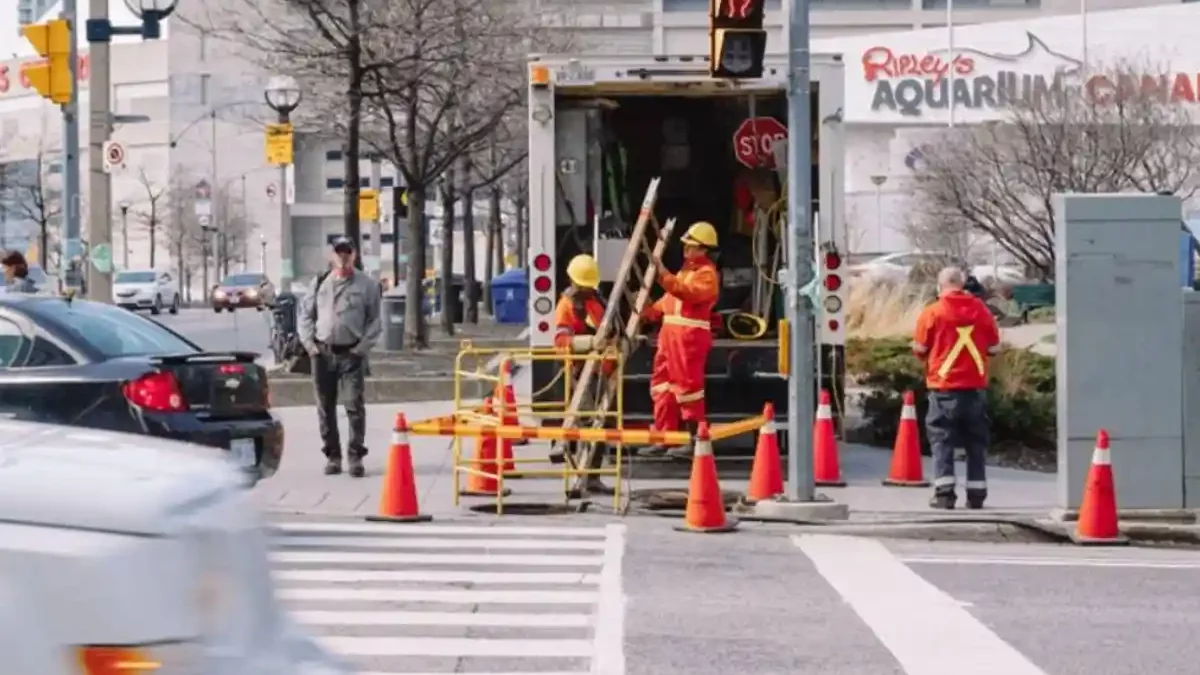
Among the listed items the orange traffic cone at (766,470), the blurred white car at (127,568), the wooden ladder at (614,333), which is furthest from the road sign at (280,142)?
the blurred white car at (127,568)

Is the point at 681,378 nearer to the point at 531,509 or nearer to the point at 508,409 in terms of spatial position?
the point at 508,409

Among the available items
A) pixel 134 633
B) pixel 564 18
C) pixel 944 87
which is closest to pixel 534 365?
pixel 134 633

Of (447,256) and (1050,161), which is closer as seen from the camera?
(1050,161)

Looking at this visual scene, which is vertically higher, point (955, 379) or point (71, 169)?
point (71, 169)

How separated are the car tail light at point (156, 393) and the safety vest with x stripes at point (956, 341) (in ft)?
17.7

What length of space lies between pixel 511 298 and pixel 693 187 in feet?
88.1

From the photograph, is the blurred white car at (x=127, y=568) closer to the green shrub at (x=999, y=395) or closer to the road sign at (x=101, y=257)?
the green shrub at (x=999, y=395)

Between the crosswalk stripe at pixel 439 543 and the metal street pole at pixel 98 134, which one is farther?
the metal street pole at pixel 98 134

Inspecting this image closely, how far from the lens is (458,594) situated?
408 inches

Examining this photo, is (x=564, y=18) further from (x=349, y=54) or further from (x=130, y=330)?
(x=130, y=330)

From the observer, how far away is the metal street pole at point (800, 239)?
13.3m

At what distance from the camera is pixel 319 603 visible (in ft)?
32.8

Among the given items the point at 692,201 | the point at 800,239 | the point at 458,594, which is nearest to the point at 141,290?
the point at 692,201

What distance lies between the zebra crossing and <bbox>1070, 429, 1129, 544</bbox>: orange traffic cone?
10.3 ft
